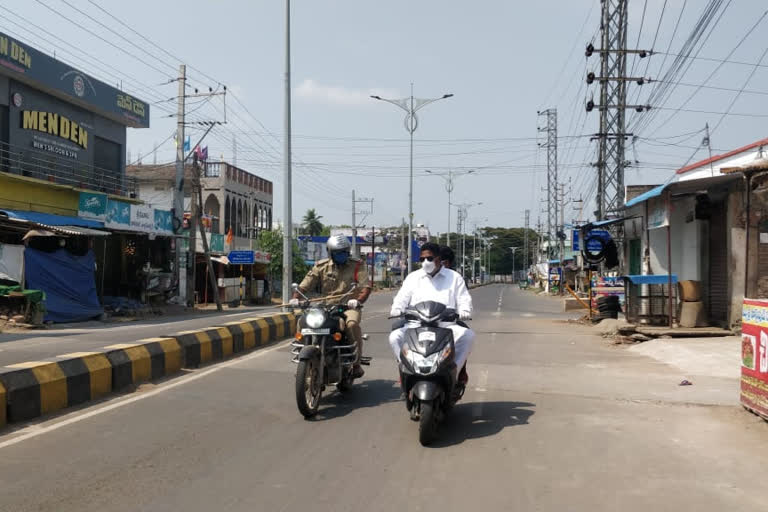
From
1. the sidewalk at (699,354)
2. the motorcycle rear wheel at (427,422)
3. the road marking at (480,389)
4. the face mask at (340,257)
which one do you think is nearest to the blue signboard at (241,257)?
the sidewalk at (699,354)

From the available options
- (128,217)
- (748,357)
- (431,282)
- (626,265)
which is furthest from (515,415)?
(128,217)

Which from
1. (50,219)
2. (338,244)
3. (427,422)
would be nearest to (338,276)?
(338,244)

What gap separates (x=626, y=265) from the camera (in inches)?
923

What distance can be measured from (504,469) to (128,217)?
2641 cm

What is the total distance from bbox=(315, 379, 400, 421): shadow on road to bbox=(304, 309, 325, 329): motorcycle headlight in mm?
918

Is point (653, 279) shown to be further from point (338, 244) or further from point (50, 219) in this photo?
point (50, 219)

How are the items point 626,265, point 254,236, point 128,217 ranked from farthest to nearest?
point 254,236 → point 128,217 → point 626,265

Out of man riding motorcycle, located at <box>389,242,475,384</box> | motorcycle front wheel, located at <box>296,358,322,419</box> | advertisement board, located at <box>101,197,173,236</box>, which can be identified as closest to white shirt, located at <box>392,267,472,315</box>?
man riding motorcycle, located at <box>389,242,475,384</box>

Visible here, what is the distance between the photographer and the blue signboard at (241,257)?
125 feet

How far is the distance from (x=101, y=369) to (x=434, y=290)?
4.06 meters

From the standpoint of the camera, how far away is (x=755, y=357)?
→ 22.4ft

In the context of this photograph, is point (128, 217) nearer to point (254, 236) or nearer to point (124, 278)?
point (124, 278)

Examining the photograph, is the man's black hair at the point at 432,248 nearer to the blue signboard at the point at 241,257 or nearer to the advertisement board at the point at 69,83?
the advertisement board at the point at 69,83

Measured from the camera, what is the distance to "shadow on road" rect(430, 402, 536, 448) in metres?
6.33
